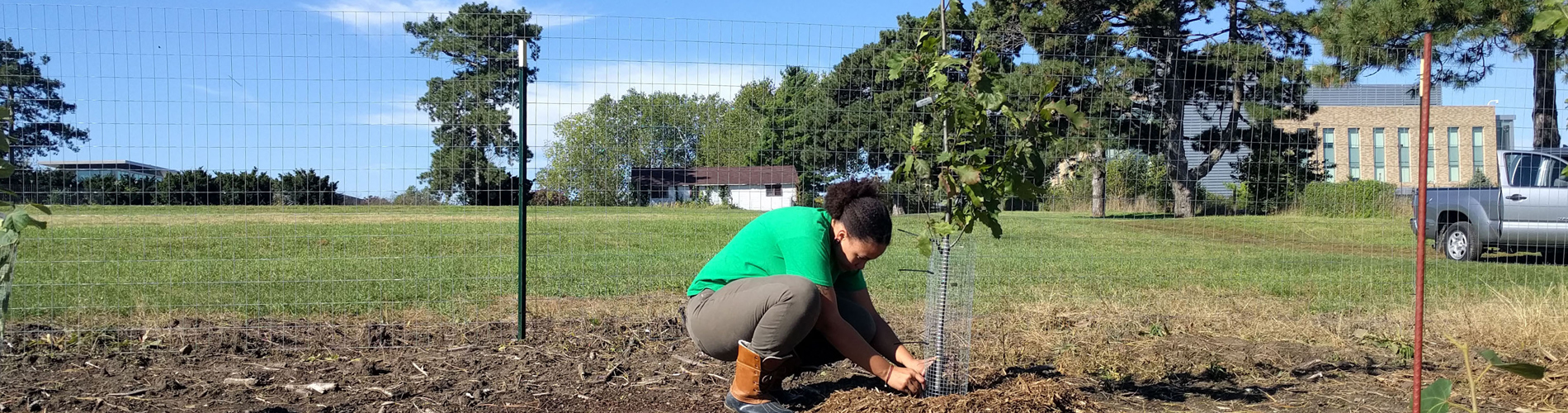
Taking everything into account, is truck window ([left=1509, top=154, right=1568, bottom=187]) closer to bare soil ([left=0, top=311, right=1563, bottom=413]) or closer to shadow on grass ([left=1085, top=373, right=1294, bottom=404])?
bare soil ([left=0, top=311, right=1563, bottom=413])

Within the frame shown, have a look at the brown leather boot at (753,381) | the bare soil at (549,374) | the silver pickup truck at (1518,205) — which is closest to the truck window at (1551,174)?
the silver pickup truck at (1518,205)

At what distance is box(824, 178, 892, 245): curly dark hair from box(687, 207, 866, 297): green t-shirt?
75 millimetres

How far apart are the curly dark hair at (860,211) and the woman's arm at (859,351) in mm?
238

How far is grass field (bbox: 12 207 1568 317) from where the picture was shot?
5332mm

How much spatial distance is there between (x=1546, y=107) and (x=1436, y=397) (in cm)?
644

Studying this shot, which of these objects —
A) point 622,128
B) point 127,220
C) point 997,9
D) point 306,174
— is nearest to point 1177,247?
point 622,128

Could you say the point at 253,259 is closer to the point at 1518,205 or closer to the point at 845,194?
the point at 845,194

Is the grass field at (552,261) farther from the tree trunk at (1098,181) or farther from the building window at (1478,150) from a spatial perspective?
the building window at (1478,150)

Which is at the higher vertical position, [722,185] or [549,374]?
[722,185]

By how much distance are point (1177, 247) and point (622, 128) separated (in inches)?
251

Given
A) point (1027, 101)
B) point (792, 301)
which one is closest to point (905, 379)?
point (792, 301)

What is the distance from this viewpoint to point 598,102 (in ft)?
17.4

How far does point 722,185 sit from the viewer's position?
225 inches

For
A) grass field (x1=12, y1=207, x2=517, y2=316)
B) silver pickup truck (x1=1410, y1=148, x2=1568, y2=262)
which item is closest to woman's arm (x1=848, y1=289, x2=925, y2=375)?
grass field (x1=12, y1=207, x2=517, y2=316)
